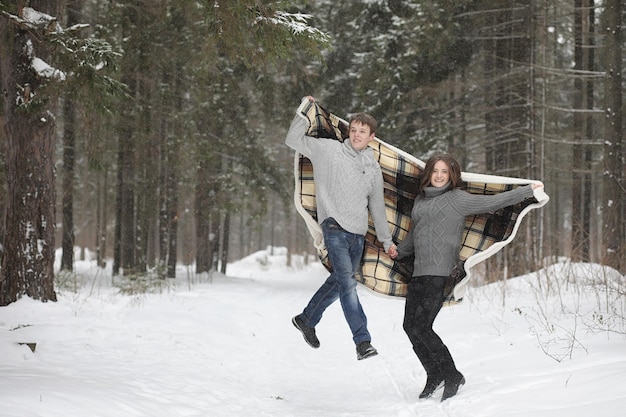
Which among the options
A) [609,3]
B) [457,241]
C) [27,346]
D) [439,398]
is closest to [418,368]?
[439,398]

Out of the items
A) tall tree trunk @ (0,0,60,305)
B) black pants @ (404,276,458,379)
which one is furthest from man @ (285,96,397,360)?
tall tree trunk @ (0,0,60,305)

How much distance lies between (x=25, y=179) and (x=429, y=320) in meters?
6.23

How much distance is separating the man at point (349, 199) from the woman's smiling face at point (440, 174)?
52 centimetres

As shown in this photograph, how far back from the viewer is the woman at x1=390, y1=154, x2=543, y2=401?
17.7 ft

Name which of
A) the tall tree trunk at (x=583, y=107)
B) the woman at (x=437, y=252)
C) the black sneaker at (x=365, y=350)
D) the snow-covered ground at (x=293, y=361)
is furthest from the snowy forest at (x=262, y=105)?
the black sneaker at (x=365, y=350)

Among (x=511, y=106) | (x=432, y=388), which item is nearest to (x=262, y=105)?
(x=511, y=106)

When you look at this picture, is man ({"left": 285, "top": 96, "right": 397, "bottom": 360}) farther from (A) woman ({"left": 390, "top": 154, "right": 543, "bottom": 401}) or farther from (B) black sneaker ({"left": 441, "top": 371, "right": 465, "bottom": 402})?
(B) black sneaker ({"left": 441, "top": 371, "right": 465, "bottom": 402})

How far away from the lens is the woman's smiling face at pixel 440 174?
5531 millimetres

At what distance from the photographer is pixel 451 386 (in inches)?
207

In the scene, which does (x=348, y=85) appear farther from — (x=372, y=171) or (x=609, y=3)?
(x=372, y=171)

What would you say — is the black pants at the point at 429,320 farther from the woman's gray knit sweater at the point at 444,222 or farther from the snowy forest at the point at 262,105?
the snowy forest at the point at 262,105

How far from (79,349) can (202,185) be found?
484 inches

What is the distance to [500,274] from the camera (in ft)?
38.4

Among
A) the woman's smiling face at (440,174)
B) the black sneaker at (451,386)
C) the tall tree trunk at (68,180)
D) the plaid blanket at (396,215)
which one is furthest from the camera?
the tall tree trunk at (68,180)
